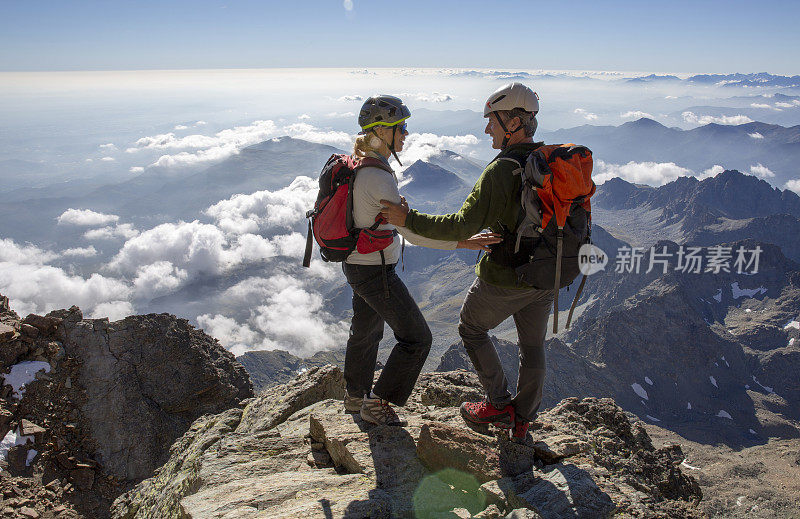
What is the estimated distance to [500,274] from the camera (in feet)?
20.9

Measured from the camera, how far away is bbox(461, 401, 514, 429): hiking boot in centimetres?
737

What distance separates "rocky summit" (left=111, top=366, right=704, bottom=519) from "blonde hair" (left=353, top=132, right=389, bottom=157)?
4410mm

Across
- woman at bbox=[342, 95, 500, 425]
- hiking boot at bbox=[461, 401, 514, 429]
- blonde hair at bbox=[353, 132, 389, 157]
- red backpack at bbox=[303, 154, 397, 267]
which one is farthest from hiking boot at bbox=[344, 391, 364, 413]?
blonde hair at bbox=[353, 132, 389, 157]

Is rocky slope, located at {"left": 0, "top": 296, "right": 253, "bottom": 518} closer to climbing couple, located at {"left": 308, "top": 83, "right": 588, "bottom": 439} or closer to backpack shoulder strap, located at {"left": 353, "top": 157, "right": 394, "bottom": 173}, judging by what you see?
climbing couple, located at {"left": 308, "top": 83, "right": 588, "bottom": 439}

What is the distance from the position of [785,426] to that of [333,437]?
838 ft

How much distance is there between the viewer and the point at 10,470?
552 inches

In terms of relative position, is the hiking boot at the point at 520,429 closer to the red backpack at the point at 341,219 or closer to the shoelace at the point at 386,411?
the shoelace at the point at 386,411

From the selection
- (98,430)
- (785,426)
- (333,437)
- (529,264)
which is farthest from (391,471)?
(785,426)

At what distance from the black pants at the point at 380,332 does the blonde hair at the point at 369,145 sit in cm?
181

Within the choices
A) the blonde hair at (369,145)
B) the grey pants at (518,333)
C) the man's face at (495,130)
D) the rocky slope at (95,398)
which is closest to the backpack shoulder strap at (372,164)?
the blonde hair at (369,145)

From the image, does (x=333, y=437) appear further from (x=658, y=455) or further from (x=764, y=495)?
(x=764, y=495)

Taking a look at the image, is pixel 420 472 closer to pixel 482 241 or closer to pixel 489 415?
pixel 489 415

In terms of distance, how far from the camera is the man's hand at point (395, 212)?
625cm

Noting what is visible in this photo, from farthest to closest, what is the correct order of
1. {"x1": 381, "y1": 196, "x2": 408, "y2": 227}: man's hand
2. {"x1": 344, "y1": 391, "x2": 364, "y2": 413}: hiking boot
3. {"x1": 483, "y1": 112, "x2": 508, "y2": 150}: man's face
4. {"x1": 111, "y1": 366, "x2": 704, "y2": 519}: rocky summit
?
{"x1": 344, "y1": 391, "x2": 364, "y2": 413}: hiking boot → {"x1": 483, "y1": 112, "x2": 508, "y2": 150}: man's face → {"x1": 381, "y1": 196, "x2": 408, "y2": 227}: man's hand → {"x1": 111, "y1": 366, "x2": 704, "y2": 519}: rocky summit
